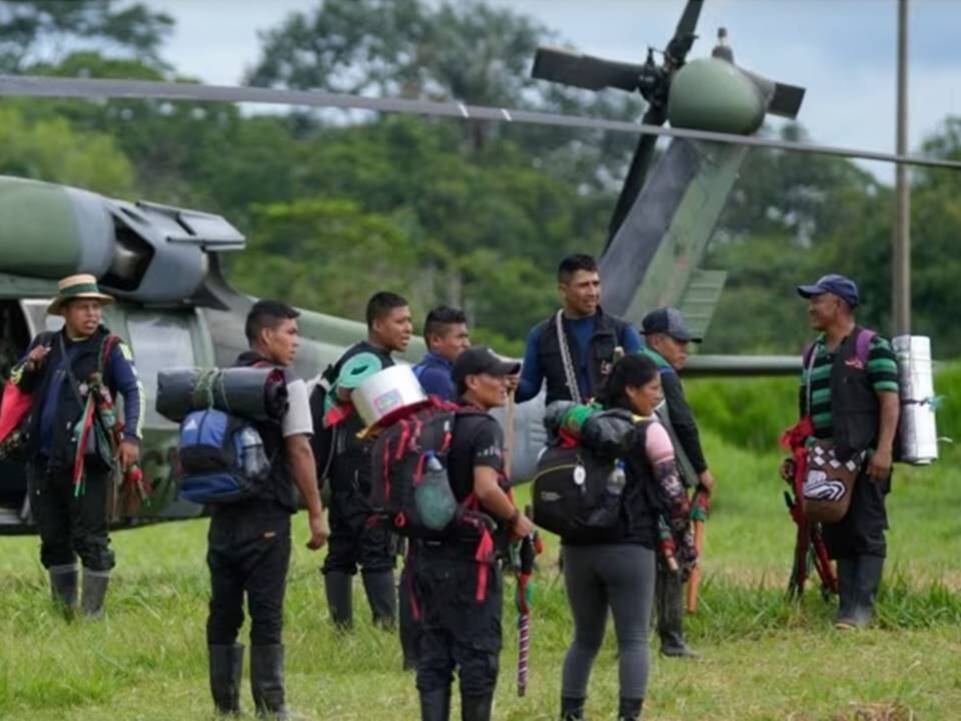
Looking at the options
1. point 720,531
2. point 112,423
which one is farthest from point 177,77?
point 112,423

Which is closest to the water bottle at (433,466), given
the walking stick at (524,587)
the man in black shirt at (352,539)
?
the walking stick at (524,587)

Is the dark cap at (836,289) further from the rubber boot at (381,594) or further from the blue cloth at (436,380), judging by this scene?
the rubber boot at (381,594)

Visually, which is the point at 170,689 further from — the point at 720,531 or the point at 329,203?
the point at 329,203

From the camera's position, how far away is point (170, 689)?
8.86 meters

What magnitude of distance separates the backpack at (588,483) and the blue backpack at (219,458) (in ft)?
3.14

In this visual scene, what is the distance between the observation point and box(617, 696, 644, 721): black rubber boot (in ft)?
25.0

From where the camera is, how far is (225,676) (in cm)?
803

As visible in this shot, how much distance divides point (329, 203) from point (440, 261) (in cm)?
345

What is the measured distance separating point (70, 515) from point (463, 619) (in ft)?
12.0

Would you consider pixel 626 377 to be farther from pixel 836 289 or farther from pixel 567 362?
pixel 836 289

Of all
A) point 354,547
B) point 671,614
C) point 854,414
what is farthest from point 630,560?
point 854,414

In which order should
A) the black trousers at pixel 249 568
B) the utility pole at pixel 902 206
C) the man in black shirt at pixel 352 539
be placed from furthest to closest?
the utility pole at pixel 902 206, the man in black shirt at pixel 352 539, the black trousers at pixel 249 568

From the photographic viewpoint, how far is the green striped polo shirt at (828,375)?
995 centimetres

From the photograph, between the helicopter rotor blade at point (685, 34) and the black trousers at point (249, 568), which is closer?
the black trousers at point (249, 568)
